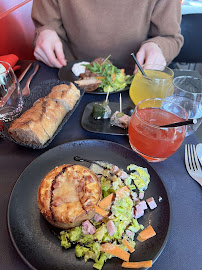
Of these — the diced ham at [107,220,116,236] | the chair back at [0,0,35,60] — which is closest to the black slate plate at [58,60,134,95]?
the chair back at [0,0,35,60]

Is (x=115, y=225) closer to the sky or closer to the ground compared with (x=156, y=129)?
closer to the ground

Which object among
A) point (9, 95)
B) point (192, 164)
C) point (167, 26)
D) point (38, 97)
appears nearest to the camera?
point (192, 164)

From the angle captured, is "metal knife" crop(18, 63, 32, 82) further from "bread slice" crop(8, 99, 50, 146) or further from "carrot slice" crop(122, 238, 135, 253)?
"carrot slice" crop(122, 238, 135, 253)

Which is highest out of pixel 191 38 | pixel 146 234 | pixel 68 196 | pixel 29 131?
pixel 29 131

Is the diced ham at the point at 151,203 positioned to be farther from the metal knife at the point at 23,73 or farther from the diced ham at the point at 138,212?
the metal knife at the point at 23,73

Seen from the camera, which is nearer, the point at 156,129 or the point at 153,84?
the point at 156,129

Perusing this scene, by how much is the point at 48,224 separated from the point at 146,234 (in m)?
0.39

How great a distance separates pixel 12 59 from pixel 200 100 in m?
1.59

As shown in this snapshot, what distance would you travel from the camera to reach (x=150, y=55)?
5.73ft

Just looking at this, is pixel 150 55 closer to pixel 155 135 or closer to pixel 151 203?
pixel 155 135

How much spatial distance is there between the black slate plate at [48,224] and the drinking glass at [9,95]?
0.52 metres

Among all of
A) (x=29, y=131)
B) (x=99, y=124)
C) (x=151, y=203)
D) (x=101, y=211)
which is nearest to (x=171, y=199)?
(x=151, y=203)

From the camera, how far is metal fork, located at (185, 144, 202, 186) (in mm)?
1073

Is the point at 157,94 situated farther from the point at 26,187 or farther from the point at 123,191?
the point at 26,187
